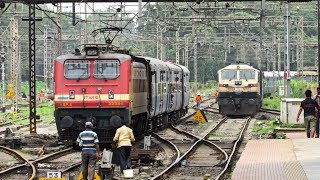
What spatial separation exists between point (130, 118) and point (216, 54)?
77.1 metres

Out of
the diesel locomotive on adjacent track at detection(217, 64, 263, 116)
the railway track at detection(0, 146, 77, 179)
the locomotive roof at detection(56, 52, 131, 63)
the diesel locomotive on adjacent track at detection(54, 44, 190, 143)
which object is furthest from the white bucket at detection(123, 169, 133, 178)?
the diesel locomotive on adjacent track at detection(217, 64, 263, 116)

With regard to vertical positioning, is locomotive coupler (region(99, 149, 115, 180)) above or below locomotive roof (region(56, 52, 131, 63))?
below

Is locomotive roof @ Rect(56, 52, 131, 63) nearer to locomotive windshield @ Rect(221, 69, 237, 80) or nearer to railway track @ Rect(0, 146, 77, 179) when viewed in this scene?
railway track @ Rect(0, 146, 77, 179)

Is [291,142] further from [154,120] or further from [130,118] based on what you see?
[154,120]

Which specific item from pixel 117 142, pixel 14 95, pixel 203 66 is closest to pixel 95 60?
pixel 117 142

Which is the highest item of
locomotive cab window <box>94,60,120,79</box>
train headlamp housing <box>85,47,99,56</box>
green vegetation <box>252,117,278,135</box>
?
train headlamp housing <box>85,47,99,56</box>

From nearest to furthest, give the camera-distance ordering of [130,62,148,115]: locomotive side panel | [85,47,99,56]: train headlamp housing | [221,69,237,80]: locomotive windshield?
1. [85,47,99,56]: train headlamp housing
2. [130,62,148,115]: locomotive side panel
3. [221,69,237,80]: locomotive windshield

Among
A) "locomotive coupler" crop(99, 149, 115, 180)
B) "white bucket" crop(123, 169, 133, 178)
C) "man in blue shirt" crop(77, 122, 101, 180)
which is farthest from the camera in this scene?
"white bucket" crop(123, 169, 133, 178)

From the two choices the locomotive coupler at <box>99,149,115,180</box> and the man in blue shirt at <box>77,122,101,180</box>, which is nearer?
the man in blue shirt at <box>77,122,101,180</box>

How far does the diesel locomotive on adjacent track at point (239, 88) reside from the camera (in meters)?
46.0

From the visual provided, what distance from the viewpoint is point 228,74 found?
152 ft

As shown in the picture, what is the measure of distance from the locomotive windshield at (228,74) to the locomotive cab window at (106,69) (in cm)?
2169

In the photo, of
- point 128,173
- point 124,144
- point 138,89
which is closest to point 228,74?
point 138,89

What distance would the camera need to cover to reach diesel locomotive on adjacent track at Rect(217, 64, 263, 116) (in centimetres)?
4597
